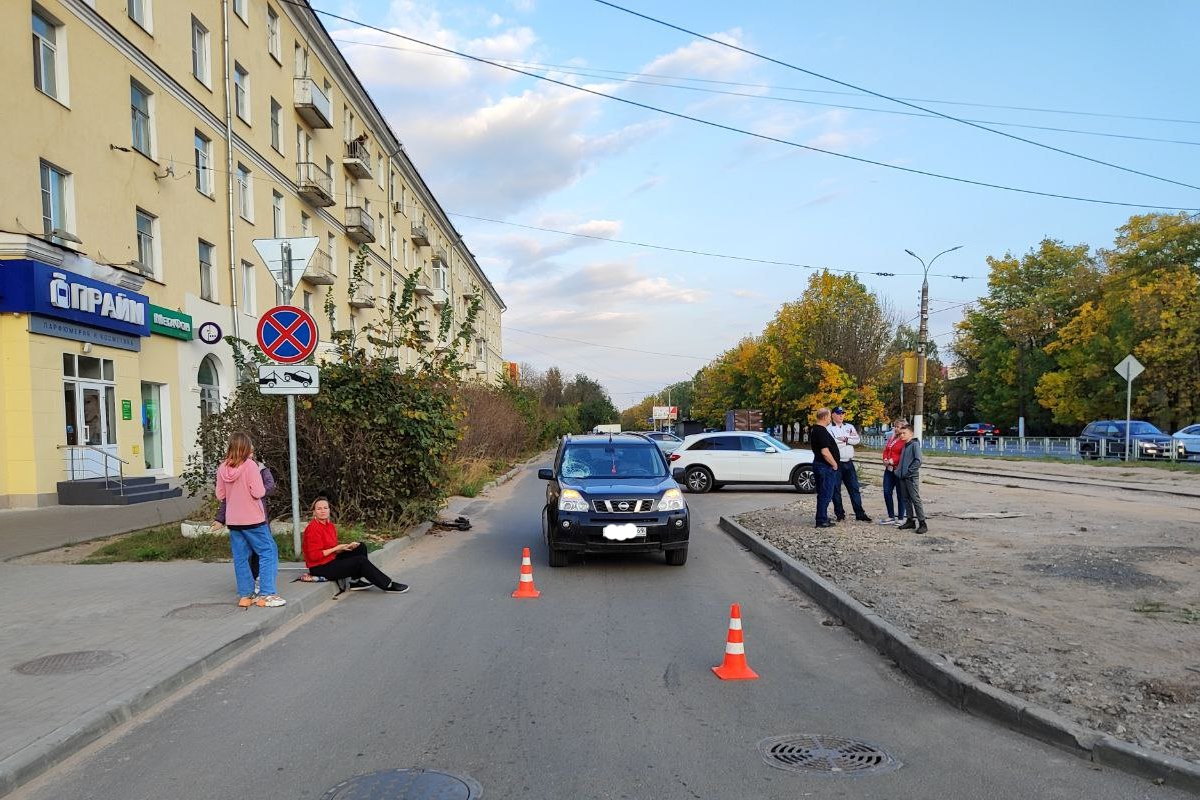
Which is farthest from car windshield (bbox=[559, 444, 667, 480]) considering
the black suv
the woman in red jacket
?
the woman in red jacket

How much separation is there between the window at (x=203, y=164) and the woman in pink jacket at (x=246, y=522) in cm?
1856

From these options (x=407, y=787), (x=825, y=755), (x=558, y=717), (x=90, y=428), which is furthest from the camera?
(x=90, y=428)

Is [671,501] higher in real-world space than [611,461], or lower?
lower

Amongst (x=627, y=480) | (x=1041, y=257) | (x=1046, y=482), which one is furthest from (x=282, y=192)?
(x=1041, y=257)

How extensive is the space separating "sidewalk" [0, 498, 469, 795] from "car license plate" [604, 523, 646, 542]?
2.96m

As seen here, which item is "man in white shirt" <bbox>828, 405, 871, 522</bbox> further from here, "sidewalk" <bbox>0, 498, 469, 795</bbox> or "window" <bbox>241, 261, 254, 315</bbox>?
"window" <bbox>241, 261, 254, 315</bbox>

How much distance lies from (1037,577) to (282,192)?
2792cm

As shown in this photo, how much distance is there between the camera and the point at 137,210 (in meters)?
20.0

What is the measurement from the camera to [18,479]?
16062 millimetres

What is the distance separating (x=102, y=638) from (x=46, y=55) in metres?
15.7

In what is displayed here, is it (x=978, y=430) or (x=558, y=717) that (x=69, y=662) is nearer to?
(x=558, y=717)

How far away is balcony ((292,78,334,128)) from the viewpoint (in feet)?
102

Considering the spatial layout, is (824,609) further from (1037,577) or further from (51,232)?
(51,232)

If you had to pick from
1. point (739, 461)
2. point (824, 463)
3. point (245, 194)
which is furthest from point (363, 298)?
point (824, 463)
